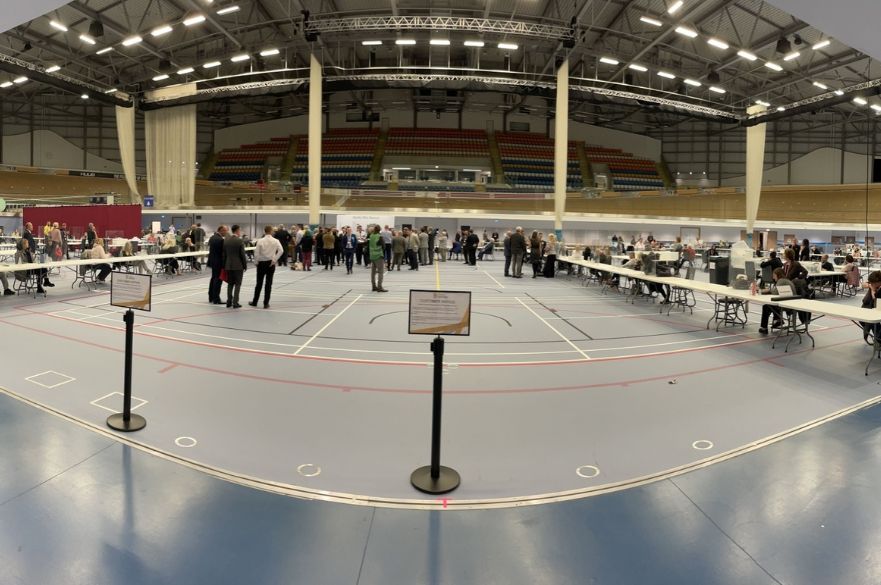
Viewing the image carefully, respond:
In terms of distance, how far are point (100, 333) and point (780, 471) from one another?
8.26 m

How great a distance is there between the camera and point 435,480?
329cm

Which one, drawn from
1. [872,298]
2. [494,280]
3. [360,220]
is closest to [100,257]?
[494,280]

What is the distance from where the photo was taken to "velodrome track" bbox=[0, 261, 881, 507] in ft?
11.7

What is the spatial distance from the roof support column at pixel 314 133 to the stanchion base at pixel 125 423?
20.2m

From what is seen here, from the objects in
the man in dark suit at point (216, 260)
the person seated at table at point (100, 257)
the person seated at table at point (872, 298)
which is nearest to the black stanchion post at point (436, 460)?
the person seated at table at point (872, 298)

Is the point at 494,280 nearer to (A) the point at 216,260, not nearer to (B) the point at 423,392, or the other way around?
(A) the point at 216,260

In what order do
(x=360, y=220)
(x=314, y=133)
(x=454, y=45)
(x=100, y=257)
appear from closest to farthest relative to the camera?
(x=100, y=257), (x=314, y=133), (x=360, y=220), (x=454, y=45)

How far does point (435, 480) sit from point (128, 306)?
306cm

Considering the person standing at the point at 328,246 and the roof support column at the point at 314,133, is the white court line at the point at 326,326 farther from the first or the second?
the roof support column at the point at 314,133

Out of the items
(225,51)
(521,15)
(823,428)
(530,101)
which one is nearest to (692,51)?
(521,15)

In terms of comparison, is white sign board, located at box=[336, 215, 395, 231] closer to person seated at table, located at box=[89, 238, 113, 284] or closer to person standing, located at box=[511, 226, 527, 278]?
person standing, located at box=[511, 226, 527, 278]

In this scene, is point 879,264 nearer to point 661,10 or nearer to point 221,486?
point 661,10

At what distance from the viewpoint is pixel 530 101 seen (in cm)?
4197

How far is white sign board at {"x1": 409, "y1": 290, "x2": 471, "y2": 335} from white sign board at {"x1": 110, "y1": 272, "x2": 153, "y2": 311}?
240 centimetres
